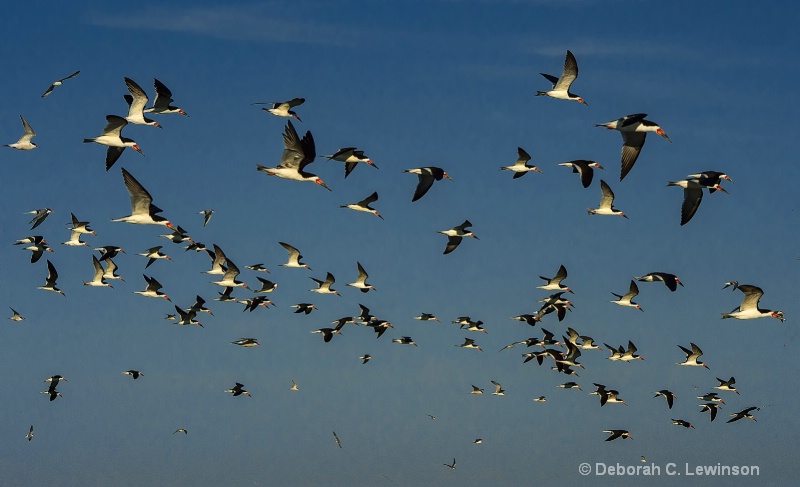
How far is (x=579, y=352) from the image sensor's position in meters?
55.4

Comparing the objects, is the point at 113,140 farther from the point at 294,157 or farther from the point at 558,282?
the point at 558,282

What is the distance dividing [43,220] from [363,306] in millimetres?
15195

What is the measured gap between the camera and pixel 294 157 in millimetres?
40375

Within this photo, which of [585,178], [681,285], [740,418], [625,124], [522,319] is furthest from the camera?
[522,319]

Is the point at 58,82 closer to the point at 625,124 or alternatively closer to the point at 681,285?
the point at 625,124

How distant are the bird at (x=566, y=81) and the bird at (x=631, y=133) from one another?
2573 millimetres

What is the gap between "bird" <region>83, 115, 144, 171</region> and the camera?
39.8 meters

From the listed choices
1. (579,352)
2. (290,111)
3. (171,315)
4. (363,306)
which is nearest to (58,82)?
(290,111)

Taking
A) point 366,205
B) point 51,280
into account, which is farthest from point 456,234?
point 51,280

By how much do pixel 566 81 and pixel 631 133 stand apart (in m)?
3.10

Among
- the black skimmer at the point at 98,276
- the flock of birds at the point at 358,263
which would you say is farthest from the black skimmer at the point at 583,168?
the black skimmer at the point at 98,276

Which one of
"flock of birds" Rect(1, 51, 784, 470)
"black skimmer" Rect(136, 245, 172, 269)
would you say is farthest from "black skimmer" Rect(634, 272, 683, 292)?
"black skimmer" Rect(136, 245, 172, 269)

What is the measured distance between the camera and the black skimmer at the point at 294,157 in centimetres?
3962

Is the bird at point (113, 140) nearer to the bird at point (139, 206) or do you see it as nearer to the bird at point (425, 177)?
the bird at point (139, 206)
